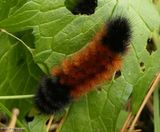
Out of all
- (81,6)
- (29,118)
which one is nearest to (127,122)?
(29,118)

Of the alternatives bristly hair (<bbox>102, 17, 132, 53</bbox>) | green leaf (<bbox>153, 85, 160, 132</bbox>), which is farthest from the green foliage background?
green leaf (<bbox>153, 85, 160, 132</bbox>)

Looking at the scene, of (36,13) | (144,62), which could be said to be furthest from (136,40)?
(36,13)

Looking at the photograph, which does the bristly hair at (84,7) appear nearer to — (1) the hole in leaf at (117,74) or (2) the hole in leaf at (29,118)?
(1) the hole in leaf at (117,74)

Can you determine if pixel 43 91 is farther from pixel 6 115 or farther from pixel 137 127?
pixel 137 127

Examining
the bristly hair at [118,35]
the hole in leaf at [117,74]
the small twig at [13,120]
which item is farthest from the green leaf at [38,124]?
the bristly hair at [118,35]

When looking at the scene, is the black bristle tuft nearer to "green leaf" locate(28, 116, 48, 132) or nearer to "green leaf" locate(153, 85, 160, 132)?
"green leaf" locate(28, 116, 48, 132)

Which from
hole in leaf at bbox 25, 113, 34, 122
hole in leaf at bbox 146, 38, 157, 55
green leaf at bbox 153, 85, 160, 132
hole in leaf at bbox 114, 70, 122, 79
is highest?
hole in leaf at bbox 146, 38, 157, 55

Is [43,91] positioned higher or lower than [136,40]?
lower
